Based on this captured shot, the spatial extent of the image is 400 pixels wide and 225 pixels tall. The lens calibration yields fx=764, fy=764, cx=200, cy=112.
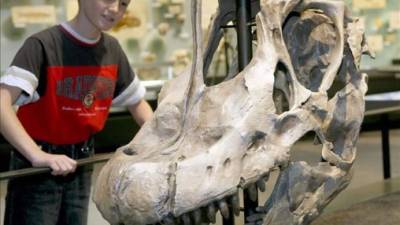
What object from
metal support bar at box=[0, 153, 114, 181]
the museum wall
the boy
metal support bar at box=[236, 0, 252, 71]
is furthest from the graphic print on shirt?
the museum wall

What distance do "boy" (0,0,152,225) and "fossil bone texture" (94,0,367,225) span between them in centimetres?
43

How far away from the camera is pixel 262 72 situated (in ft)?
4.41

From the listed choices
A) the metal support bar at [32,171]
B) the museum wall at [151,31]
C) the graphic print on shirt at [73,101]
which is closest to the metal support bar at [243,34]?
the metal support bar at [32,171]

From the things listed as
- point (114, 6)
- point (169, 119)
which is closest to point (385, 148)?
point (114, 6)

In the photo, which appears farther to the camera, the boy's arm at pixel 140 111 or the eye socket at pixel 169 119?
the boy's arm at pixel 140 111

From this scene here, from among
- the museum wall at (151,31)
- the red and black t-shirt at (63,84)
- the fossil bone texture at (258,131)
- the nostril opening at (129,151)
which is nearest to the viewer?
the fossil bone texture at (258,131)

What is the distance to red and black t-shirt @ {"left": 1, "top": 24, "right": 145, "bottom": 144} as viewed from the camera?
5.91 ft

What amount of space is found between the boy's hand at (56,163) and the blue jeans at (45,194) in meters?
0.15

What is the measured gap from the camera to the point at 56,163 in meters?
1.69

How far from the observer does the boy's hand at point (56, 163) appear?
66.5 inches

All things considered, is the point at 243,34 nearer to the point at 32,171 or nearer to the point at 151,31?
the point at 32,171

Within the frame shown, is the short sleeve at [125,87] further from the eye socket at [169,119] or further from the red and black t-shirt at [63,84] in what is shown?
the eye socket at [169,119]

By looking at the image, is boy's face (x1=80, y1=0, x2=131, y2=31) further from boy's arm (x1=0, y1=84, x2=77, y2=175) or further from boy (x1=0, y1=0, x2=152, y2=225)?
boy's arm (x1=0, y1=84, x2=77, y2=175)

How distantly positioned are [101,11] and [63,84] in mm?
199
